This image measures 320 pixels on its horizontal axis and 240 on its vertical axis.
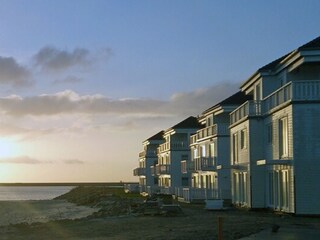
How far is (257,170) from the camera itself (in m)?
39.4

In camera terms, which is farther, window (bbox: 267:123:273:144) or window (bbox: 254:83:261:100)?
window (bbox: 254:83:261:100)

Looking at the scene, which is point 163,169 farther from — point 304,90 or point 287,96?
point 304,90

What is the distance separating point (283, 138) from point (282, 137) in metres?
0.22

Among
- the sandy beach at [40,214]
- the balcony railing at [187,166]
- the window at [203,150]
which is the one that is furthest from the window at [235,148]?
the balcony railing at [187,166]

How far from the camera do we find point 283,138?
35.3 metres

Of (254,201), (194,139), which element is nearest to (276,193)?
(254,201)

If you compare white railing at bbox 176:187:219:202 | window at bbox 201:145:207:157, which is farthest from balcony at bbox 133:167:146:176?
white railing at bbox 176:187:219:202

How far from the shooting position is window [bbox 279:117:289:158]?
112ft

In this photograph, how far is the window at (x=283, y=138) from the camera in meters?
34.2

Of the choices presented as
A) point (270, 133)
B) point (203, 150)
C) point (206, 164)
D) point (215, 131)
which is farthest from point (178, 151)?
point (270, 133)

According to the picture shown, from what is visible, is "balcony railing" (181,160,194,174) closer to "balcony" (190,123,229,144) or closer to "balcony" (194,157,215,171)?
"balcony" (190,123,229,144)

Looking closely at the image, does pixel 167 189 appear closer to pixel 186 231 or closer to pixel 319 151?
pixel 319 151

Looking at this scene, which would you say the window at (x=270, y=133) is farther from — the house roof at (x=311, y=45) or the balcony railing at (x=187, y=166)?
the balcony railing at (x=187, y=166)

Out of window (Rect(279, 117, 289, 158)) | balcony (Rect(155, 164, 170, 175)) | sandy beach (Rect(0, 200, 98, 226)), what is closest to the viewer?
window (Rect(279, 117, 289, 158))
